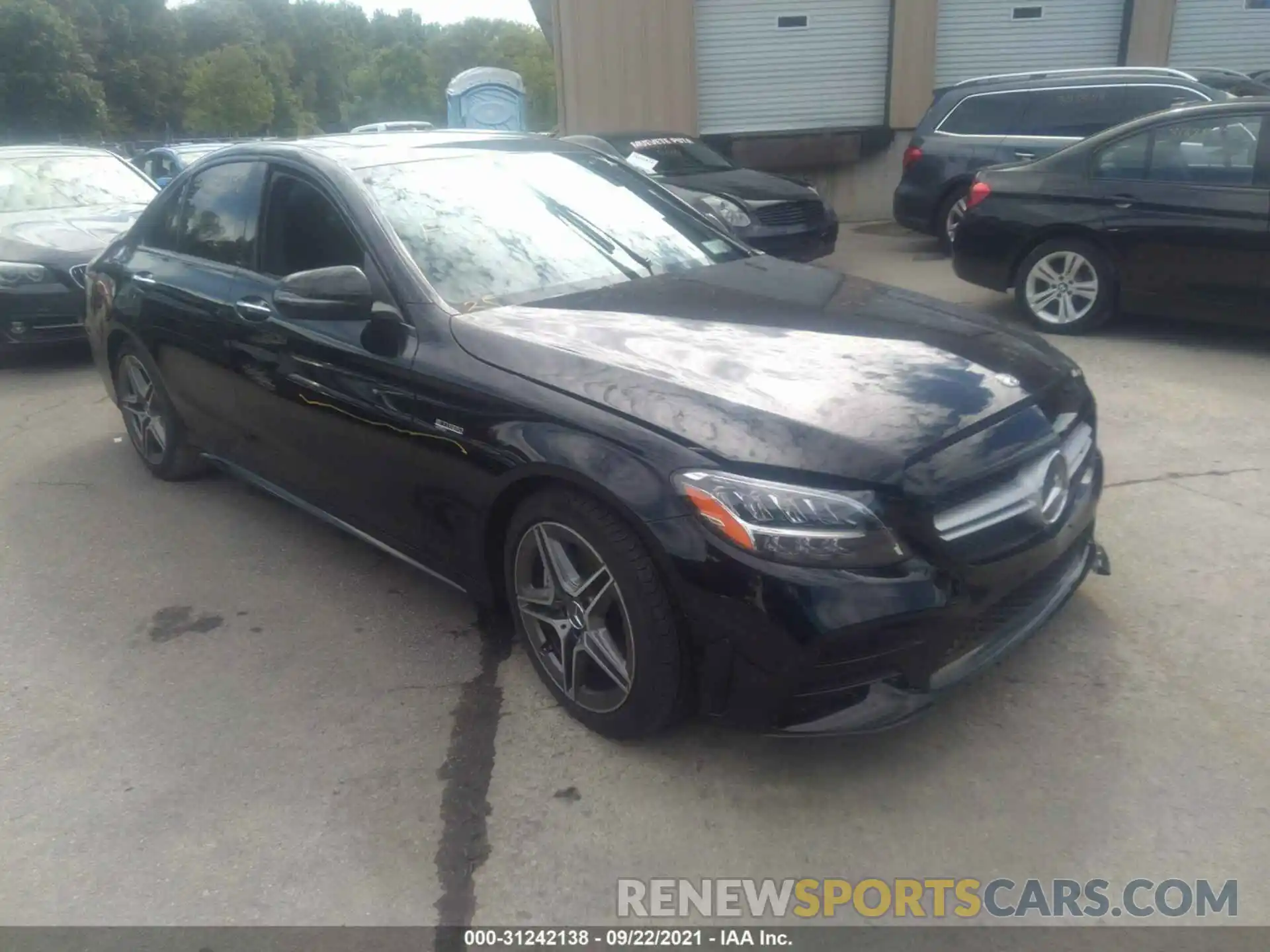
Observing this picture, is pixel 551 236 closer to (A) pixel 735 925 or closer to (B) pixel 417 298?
(B) pixel 417 298

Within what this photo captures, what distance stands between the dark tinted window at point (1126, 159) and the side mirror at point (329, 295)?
5497 mm

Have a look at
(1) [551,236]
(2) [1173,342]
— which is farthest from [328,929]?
(2) [1173,342]

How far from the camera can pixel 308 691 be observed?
3.44 metres

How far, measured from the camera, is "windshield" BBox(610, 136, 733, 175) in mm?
10625

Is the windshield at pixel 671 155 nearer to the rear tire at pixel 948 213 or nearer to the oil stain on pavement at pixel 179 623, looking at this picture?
the rear tire at pixel 948 213

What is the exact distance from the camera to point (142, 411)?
529 centimetres

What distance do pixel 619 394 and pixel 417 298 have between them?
91 centimetres

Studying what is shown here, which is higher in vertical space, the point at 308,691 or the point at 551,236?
the point at 551,236

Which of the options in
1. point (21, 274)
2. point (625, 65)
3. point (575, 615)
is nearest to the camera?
point (575, 615)

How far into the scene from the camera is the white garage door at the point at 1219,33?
14.6 metres

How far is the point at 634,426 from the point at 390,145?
198 cm

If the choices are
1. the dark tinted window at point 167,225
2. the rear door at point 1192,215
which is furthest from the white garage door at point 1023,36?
the dark tinted window at point 167,225

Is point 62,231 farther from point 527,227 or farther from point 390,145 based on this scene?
point 527,227

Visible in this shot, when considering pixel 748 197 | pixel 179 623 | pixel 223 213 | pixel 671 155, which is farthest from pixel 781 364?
Result: pixel 671 155
